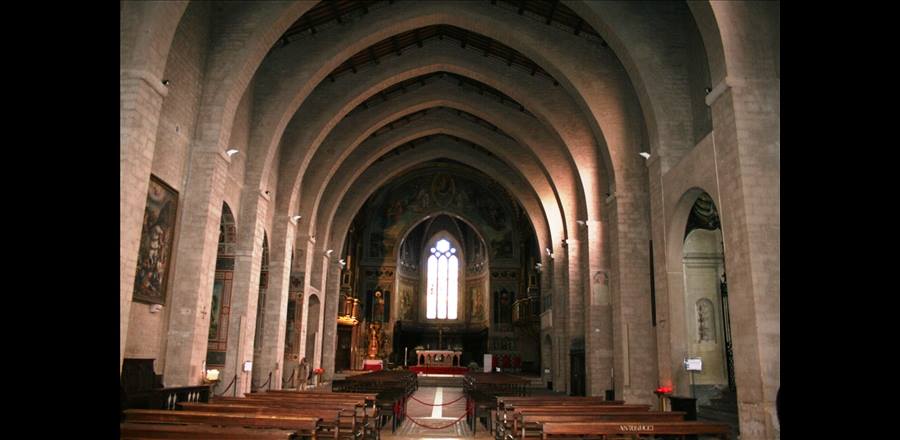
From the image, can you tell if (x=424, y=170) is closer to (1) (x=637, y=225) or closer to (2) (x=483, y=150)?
(2) (x=483, y=150)

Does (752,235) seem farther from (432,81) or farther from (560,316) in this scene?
(432,81)

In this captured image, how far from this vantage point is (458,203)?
35562 mm

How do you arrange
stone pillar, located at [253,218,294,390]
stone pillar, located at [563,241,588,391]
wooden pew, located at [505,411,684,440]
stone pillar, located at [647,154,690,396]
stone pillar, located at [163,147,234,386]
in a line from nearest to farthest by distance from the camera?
wooden pew, located at [505,411,684,440] < stone pillar, located at [647,154,690,396] < stone pillar, located at [163,147,234,386] < stone pillar, located at [253,218,294,390] < stone pillar, located at [563,241,588,391]

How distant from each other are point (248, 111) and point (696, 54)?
38.0 ft

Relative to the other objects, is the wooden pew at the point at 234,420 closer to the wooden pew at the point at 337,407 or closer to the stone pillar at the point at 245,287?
the wooden pew at the point at 337,407

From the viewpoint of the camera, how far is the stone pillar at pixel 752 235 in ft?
26.9

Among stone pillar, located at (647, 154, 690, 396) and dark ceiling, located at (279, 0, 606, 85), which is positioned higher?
dark ceiling, located at (279, 0, 606, 85)

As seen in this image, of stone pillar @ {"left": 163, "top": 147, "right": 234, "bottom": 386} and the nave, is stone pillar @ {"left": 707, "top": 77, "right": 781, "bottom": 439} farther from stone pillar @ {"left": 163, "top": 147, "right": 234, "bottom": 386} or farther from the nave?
stone pillar @ {"left": 163, "top": 147, "right": 234, "bottom": 386}

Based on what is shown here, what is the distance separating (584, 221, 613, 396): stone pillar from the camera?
663 inches

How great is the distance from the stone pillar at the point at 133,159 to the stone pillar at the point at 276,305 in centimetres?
963

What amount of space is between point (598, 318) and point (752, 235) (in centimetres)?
943

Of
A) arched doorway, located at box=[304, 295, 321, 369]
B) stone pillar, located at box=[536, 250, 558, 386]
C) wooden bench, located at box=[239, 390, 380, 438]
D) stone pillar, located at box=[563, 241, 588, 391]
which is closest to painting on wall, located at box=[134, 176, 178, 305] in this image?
wooden bench, located at box=[239, 390, 380, 438]

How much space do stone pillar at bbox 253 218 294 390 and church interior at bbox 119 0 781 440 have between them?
2.6 inches

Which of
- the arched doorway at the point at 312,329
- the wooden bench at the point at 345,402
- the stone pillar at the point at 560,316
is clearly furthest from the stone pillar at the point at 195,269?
the stone pillar at the point at 560,316
